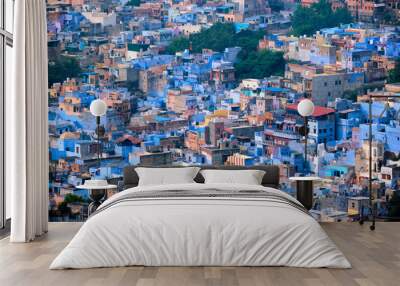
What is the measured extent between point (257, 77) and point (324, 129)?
1.08 meters

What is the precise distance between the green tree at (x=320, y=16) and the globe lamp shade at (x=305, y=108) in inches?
41.7

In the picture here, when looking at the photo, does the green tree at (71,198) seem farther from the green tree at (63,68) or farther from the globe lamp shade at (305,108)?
the globe lamp shade at (305,108)

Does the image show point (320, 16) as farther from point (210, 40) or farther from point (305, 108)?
point (210, 40)

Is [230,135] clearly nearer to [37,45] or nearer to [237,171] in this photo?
[237,171]

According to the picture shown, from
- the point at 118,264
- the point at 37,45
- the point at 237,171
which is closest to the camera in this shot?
the point at 118,264

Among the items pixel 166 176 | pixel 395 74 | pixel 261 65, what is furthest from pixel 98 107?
pixel 395 74

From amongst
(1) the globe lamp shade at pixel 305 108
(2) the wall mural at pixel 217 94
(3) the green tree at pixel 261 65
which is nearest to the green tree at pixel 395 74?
(2) the wall mural at pixel 217 94

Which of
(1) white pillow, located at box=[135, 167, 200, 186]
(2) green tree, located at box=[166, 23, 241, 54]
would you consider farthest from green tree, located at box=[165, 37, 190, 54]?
(1) white pillow, located at box=[135, 167, 200, 186]

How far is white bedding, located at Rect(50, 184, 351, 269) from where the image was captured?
6.02 m

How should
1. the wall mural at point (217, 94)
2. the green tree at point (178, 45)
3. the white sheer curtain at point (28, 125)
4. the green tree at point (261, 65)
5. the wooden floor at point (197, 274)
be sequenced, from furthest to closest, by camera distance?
the green tree at point (178, 45)
the green tree at point (261, 65)
the wall mural at point (217, 94)
the white sheer curtain at point (28, 125)
the wooden floor at point (197, 274)

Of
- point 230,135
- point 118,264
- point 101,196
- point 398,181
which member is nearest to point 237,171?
point 230,135

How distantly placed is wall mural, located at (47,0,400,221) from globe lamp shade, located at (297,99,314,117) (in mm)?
407

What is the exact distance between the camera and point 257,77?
31.7 feet

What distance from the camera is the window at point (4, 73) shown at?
26.7 feet
